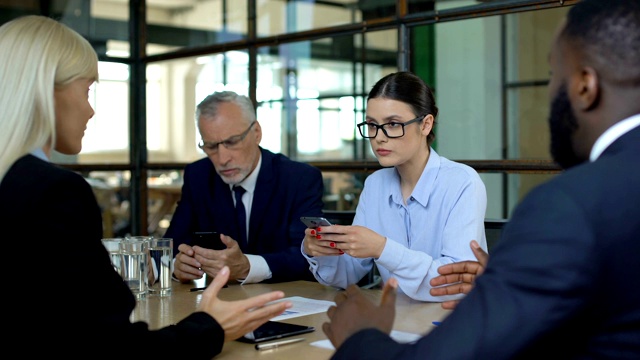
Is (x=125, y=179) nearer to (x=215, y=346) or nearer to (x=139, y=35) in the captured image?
(x=139, y=35)

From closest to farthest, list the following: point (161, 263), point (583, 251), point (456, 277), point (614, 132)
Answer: point (583, 251) < point (614, 132) < point (456, 277) < point (161, 263)

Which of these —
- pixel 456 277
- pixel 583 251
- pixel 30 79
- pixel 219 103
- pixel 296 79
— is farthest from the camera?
pixel 296 79

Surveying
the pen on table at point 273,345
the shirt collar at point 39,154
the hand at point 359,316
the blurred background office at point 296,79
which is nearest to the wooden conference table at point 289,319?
the pen on table at point 273,345

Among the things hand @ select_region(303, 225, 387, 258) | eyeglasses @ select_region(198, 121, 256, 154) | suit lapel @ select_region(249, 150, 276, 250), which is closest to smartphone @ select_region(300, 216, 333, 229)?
hand @ select_region(303, 225, 387, 258)

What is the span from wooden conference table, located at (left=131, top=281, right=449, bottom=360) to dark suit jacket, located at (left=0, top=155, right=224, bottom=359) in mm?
381

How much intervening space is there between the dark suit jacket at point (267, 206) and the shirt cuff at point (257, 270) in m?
0.33

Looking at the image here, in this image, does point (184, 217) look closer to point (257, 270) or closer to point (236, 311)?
point (257, 270)

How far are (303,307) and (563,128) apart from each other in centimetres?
125

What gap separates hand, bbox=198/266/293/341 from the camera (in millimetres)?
1722

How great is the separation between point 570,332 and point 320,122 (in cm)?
482

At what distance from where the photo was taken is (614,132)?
1090 mm

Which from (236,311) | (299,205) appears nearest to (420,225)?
(299,205)

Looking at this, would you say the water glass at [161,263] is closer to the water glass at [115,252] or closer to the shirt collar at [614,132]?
the water glass at [115,252]

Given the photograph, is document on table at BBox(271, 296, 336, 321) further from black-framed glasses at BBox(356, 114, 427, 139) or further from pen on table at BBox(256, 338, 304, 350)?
black-framed glasses at BBox(356, 114, 427, 139)
